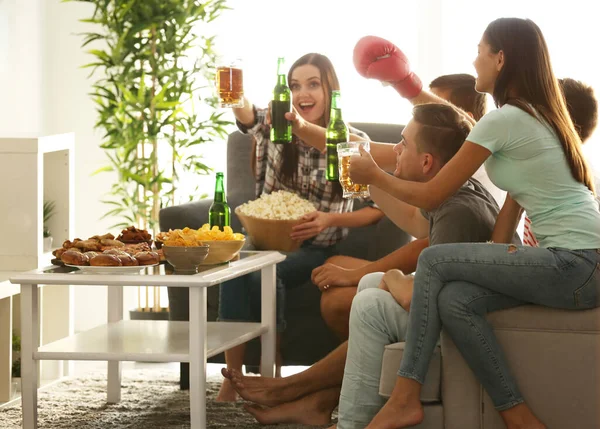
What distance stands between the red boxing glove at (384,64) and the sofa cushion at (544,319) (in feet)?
3.53

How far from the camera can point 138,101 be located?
4.70m

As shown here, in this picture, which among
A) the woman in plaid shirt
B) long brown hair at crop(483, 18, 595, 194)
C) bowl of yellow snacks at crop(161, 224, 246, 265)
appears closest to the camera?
long brown hair at crop(483, 18, 595, 194)

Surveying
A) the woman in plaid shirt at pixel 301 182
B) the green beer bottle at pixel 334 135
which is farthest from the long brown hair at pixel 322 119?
the green beer bottle at pixel 334 135

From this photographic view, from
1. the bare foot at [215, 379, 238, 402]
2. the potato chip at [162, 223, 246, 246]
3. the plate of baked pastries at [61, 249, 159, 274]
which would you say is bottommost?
the bare foot at [215, 379, 238, 402]

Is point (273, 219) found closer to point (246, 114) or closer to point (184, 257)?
point (246, 114)

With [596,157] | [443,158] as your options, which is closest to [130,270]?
[443,158]

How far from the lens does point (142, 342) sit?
2.84m

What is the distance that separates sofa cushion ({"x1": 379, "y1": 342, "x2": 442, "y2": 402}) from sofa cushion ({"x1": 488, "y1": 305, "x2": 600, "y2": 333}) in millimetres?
175

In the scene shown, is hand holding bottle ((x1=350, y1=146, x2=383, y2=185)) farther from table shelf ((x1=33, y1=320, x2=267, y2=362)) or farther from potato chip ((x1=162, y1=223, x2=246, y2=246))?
table shelf ((x1=33, y1=320, x2=267, y2=362))

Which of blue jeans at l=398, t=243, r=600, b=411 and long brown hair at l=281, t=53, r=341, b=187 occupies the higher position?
long brown hair at l=281, t=53, r=341, b=187

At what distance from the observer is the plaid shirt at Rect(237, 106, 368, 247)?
11.7 feet

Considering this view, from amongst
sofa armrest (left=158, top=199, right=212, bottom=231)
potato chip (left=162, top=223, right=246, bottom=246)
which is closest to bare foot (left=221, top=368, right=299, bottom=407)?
potato chip (left=162, top=223, right=246, bottom=246)

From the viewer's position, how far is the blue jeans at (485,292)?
2270 mm

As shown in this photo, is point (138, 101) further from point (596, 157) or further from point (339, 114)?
point (596, 157)
